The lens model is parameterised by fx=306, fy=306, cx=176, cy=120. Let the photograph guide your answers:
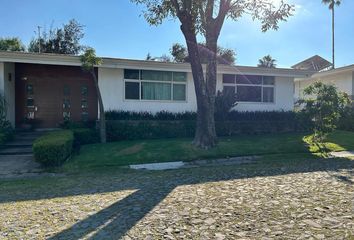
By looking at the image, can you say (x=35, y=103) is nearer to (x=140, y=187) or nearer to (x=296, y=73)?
(x=140, y=187)

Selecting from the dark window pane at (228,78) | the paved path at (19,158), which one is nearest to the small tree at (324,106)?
the dark window pane at (228,78)

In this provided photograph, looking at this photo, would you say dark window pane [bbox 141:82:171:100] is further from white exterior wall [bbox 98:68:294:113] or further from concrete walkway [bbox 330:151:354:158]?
concrete walkway [bbox 330:151:354:158]

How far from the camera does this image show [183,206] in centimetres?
554

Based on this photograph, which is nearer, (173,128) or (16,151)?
(16,151)

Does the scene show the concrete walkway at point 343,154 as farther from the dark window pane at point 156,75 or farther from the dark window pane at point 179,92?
the dark window pane at point 156,75

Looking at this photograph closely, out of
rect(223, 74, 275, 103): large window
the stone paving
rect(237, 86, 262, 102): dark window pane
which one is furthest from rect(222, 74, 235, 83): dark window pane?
the stone paving

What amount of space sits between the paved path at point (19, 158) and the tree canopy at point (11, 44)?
2139cm

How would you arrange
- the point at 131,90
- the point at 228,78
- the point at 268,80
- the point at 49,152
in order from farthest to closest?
the point at 268,80 < the point at 228,78 < the point at 131,90 < the point at 49,152

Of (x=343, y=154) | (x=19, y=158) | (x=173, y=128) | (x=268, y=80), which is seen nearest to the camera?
(x=19, y=158)

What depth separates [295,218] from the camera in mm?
4859

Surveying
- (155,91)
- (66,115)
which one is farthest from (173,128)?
(66,115)

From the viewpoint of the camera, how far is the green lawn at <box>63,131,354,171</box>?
34.7ft

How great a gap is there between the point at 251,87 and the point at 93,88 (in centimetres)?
921

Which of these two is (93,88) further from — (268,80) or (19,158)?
(268,80)
